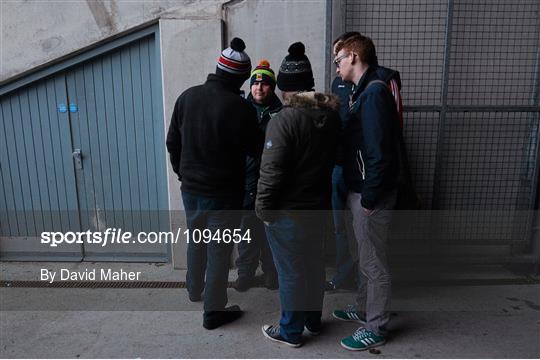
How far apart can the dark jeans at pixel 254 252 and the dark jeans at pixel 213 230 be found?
44cm

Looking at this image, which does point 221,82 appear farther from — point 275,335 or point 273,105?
point 275,335

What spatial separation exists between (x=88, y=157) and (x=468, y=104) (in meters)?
3.46

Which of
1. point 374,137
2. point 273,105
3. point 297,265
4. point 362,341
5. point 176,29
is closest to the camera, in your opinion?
point 374,137

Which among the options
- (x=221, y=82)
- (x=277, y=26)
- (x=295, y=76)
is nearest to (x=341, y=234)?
(x=295, y=76)

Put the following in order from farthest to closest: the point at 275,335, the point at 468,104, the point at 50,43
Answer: the point at 468,104 < the point at 50,43 < the point at 275,335

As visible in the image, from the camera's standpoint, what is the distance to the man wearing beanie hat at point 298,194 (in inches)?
106

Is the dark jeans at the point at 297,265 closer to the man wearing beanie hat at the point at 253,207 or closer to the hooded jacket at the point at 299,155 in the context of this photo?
the hooded jacket at the point at 299,155

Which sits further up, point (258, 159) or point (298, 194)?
point (258, 159)

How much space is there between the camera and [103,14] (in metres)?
3.79

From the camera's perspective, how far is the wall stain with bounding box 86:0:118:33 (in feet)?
12.4

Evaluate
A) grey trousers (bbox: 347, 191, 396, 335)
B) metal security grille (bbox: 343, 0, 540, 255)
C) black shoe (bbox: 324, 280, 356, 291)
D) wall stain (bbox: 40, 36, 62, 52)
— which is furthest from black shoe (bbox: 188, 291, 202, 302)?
wall stain (bbox: 40, 36, 62, 52)

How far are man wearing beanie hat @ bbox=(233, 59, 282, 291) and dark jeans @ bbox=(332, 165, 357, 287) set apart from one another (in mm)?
559

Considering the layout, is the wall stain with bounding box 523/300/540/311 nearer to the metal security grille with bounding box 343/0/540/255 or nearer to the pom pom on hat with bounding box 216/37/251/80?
the metal security grille with bounding box 343/0/540/255

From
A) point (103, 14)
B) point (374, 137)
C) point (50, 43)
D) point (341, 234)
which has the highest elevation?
point (103, 14)
